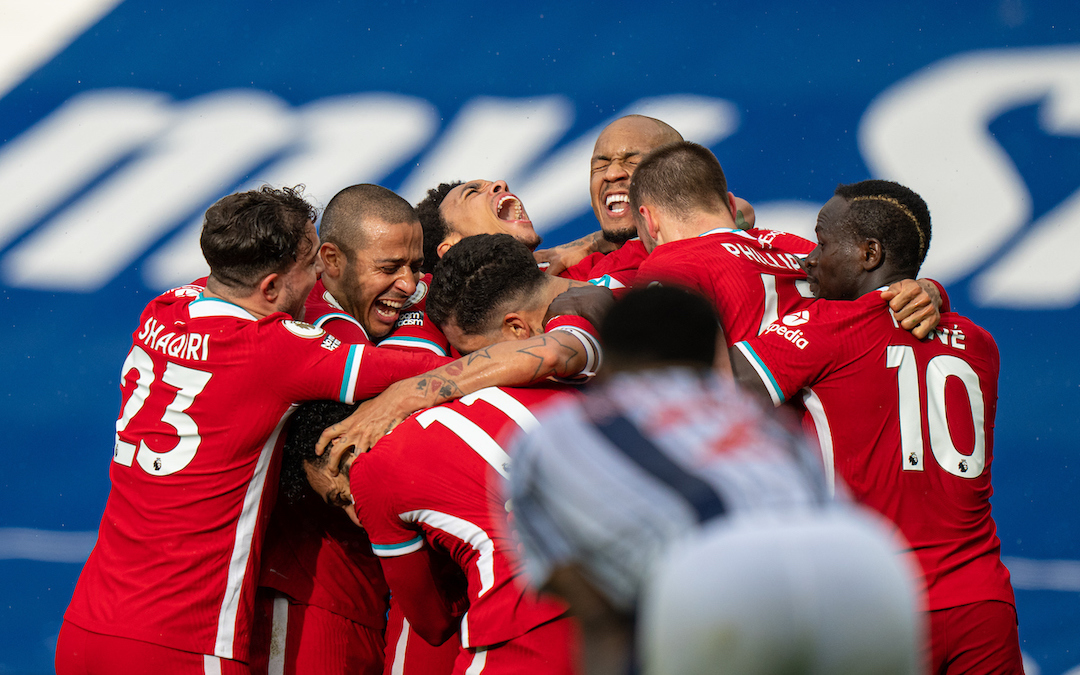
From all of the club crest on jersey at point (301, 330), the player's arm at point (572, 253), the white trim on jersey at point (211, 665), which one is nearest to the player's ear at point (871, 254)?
the player's arm at point (572, 253)

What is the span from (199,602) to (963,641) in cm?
199

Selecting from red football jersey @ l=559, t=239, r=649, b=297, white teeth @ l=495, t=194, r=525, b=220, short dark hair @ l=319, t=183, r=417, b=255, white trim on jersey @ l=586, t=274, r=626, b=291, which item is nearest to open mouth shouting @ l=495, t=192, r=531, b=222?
white teeth @ l=495, t=194, r=525, b=220

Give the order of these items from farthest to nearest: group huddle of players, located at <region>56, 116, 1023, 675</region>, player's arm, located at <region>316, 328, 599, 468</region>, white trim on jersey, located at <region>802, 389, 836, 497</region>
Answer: white trim on jersey, located at <region>802, 389, 836, 497</region>
player's arm, located at <region>316, 328, 599, 468</region>
group huddle of players, located at <region>56, 116, 1023, 675</region>

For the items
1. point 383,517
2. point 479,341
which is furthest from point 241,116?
point 383,517

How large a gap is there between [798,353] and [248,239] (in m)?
1.49

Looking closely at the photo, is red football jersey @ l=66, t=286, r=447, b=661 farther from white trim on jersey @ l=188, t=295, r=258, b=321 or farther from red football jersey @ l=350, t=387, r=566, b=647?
red football jersey @ l=350, t=387, r=566, b=647

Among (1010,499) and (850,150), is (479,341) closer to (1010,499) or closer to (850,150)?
(850,150)

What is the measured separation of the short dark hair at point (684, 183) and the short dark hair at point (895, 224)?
0.43m

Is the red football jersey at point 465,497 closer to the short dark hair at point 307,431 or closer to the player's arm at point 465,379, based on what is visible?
the player's arm at point 465,379

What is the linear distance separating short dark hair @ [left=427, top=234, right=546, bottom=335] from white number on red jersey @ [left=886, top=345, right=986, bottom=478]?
1.03 m

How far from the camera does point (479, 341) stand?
264cm

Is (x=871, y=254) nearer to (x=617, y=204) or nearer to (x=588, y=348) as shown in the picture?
(x=588, y=348)

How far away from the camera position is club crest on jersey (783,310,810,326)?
259 centimetres

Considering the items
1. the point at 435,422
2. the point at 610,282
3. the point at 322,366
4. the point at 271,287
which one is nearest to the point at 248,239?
the point at 271,287
